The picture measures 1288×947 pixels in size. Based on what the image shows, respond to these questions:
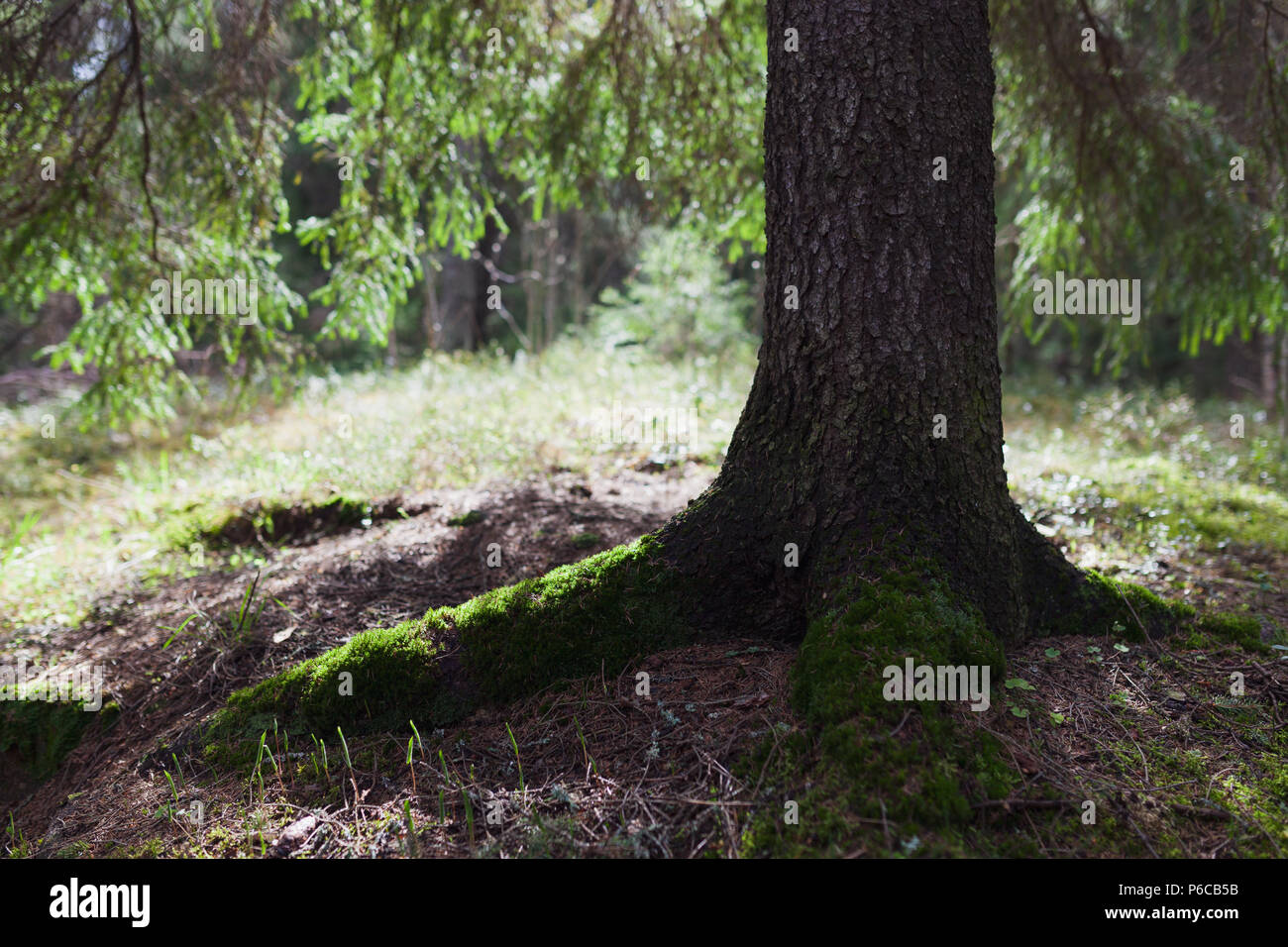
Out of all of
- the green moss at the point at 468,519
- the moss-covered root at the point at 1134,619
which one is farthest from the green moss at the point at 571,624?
the moss-covered root at the point at 1134,619

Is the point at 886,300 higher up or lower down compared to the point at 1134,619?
higher up

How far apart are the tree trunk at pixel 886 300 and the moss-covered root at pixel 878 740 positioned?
206mm

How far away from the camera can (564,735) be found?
8.78 ft

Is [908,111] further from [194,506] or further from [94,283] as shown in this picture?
[94,283]

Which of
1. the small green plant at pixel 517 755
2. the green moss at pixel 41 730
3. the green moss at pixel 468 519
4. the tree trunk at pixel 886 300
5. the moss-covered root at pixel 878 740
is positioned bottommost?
the green moss at pixel 41 730

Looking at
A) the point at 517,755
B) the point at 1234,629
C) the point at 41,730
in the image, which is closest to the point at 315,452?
the point at 41,730

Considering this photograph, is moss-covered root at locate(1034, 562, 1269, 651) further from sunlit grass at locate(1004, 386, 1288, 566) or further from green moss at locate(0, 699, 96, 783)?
green moss at locate(0, 699, 96, 783)

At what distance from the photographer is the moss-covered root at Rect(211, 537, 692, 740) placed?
9.47ft

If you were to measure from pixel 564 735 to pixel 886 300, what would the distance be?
1976 mm

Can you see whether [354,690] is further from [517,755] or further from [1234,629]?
[1234,629]

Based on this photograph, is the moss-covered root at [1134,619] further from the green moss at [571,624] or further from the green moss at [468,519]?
the green moss at [468,519]

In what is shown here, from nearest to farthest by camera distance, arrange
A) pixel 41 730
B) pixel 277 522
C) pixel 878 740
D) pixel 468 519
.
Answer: pixel 878 740
pixel 41 730
pixel 468 519
pixel 277 522

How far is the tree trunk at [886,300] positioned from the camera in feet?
8.90

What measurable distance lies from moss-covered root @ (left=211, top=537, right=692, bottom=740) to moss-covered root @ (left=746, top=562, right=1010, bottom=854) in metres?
0.71
